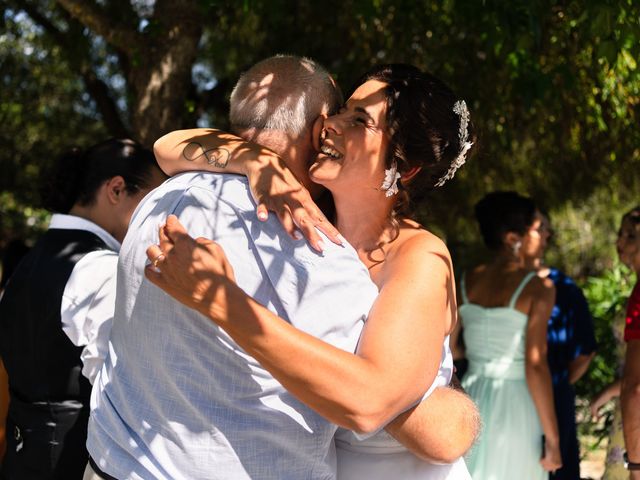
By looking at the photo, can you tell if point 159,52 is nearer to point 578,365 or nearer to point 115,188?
point 115,188

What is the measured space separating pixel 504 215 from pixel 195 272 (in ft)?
12.3

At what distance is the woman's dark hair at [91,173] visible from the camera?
11.3 ft

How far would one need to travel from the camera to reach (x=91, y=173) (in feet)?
11.4

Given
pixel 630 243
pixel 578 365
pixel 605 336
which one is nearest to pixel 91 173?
pixel 630 243

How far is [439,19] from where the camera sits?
6066 mm

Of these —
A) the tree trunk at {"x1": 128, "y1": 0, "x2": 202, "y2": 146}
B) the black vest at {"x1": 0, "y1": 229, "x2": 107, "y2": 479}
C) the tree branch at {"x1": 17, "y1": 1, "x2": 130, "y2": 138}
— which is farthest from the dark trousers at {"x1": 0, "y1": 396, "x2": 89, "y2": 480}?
the tree branch at {"x1": 17, "y1": 1, "x2": 130, "y2": 138}

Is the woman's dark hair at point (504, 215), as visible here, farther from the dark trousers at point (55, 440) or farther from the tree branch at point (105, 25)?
the dark trousers at point (55, 440)

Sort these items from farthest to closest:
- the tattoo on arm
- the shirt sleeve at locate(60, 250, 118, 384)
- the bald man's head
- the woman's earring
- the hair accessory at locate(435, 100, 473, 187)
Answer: the woman's earring, the shirt sleeve at locate(60, 250, 118, 384), the hair accessory at locate(435, 100, 473, 187), the bald man's head, the tattoo on arm

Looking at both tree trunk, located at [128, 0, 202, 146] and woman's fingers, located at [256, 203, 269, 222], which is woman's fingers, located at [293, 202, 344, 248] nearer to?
woman's fingers, located at [256, 203, 269, 222]

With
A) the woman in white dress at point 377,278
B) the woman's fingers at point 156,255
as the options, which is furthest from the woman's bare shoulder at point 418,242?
the woman's fingers at point 156,255

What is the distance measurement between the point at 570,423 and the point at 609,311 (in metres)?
2.15

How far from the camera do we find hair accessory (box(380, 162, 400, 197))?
90.1 inches

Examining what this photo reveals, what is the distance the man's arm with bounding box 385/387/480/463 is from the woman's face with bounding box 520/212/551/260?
3.11 metres

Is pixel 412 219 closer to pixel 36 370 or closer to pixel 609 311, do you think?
pixel 36 370
